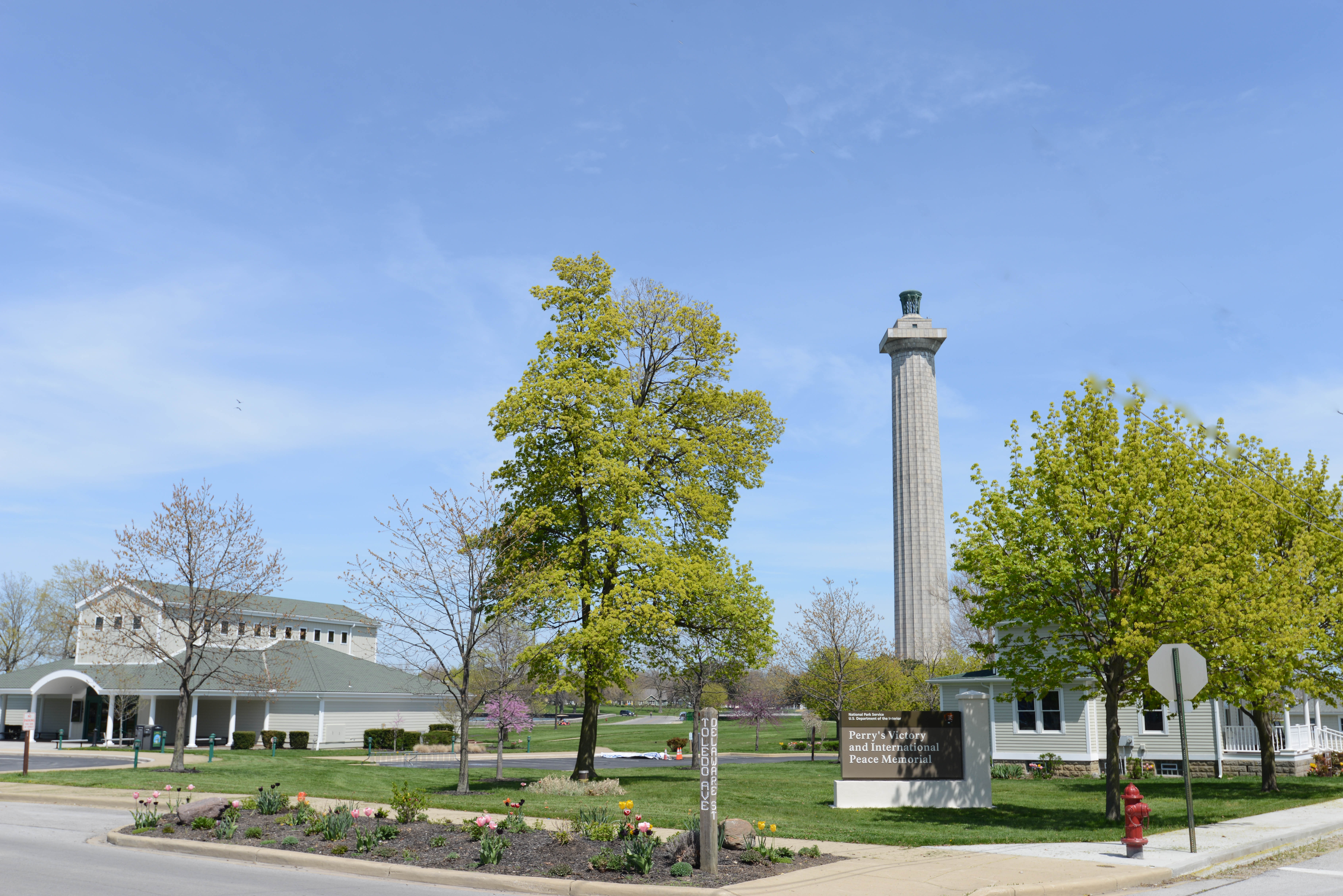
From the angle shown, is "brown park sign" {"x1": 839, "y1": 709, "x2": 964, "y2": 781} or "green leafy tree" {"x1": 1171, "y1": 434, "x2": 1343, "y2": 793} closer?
"green leafy tree" {"x1": 1171, "y1": 434, "x2": 1343, "y2": 793}

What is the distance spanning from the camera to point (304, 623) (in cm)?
6178

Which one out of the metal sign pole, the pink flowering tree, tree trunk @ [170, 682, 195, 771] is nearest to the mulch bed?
the metal sign pole

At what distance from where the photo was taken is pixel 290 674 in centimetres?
5050

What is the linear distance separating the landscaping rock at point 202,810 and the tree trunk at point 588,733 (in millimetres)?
10739

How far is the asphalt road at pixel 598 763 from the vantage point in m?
38.7

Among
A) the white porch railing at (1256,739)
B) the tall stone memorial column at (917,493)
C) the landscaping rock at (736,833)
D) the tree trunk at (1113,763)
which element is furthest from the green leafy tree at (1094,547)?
the tall stone memorial column at (917,493)

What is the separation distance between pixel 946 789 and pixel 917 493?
2199 inches

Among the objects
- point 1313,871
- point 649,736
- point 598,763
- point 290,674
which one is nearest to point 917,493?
point 649,736

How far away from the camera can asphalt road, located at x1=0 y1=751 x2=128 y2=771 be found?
32.0 metres

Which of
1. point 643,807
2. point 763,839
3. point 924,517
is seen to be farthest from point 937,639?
point 763,839

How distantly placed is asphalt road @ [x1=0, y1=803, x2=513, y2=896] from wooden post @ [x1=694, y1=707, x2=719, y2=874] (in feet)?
8.30

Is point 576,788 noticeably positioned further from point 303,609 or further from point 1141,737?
point 303,609

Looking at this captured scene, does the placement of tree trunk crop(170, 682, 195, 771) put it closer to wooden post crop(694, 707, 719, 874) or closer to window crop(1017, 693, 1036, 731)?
wooden post crop(694, 707, 719, 874)

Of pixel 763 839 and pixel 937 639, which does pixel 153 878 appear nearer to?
pixel 763 839
